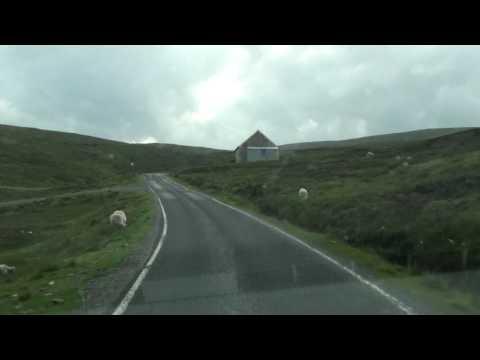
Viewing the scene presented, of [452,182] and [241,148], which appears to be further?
[241,148]

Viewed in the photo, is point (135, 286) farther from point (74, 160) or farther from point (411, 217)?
point (74, 160)

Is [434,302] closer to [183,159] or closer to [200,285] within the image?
[200,285]

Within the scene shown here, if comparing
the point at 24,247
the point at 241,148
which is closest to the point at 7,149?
the point at 241,148

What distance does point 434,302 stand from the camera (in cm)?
863

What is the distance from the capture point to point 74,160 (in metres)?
119

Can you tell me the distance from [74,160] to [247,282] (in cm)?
11441

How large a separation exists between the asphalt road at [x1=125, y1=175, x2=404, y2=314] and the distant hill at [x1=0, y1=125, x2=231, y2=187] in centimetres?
6094

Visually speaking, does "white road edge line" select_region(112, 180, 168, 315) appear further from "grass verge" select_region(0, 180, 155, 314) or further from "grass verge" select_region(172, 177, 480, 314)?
"grass verge" select_region(172, 177, 480, 314)

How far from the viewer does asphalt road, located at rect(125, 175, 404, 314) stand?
26.9 ft

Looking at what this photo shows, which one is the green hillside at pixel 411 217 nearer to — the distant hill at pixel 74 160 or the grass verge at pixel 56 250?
the grass verge at pixel 56 250

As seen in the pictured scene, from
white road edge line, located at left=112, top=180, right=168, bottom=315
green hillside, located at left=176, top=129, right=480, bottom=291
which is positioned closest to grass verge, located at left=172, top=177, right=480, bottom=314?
green hillside, located at left=176, top=129, right=480, bottom=291

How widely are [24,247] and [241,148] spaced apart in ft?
218

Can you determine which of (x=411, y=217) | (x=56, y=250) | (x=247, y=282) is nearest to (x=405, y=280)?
(x=247, y=282)
